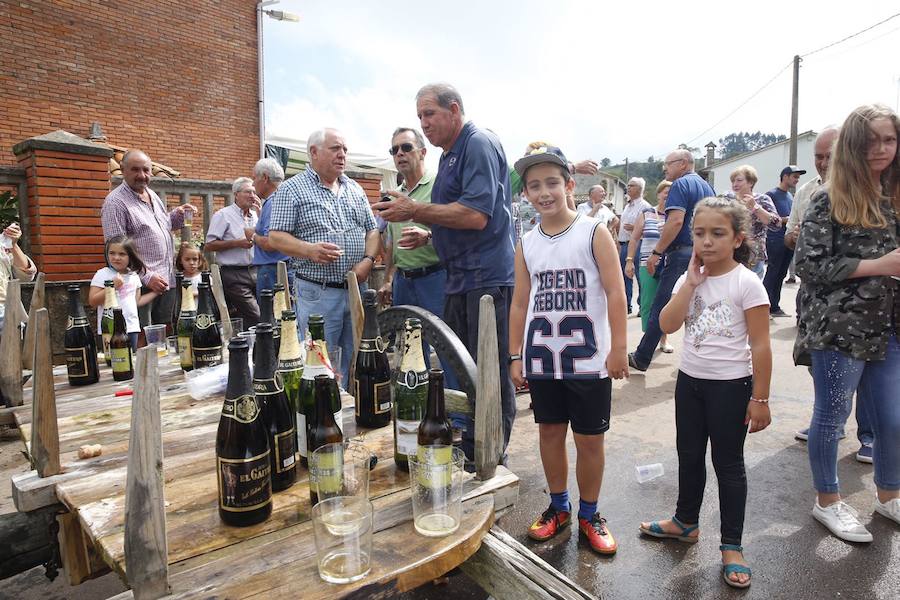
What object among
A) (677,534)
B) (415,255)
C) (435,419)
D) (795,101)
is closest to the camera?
(435,419)

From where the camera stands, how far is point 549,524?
8.95 feet

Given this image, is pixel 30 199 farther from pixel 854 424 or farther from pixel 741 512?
pixel 854 424

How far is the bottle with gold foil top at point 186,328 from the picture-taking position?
272 cm

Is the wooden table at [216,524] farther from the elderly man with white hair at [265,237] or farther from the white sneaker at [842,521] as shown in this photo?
the elderly man with white hair at [265,237]

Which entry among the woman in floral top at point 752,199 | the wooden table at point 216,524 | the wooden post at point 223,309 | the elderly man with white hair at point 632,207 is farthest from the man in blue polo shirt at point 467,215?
the elderly man with white hair at point 632,207

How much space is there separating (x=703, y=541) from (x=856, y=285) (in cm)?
144

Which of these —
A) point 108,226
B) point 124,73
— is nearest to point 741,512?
point 108,226

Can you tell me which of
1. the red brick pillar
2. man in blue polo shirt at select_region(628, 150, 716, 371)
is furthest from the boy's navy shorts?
the red brick pillar

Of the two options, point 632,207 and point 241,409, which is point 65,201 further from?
point 632,207

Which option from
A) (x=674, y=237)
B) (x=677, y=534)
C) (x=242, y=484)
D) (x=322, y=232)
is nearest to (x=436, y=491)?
(x=242, y=484)

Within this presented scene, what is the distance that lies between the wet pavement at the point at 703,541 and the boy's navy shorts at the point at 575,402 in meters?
0.65

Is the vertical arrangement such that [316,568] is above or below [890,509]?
above

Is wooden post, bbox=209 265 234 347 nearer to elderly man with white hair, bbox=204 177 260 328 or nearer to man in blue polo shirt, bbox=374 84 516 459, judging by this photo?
man in blue polo shirt, bbox=374 84 516 459

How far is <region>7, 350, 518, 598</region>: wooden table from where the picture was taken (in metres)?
1.09
